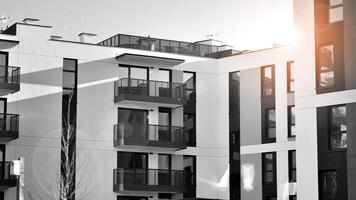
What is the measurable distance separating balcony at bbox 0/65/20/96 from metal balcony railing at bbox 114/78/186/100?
6.13 metres

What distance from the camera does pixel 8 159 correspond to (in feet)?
150

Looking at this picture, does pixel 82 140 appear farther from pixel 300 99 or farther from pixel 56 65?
pixel 300 99

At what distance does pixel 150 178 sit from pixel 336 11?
57.6 feet

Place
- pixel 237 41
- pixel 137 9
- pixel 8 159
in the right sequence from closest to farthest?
pixel 137 9
pixel 8 159
pixel 237 41

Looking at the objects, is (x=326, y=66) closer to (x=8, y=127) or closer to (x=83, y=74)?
(x=83, y=74)

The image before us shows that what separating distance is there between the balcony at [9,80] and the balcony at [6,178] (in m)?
3.88

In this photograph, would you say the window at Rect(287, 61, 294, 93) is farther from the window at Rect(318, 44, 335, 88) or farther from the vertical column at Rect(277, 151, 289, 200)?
the window at Rect(318, 44, 335, 88)

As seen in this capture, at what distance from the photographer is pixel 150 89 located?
165ft

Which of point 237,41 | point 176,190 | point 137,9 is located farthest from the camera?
point 237,41

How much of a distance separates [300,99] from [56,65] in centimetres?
1659

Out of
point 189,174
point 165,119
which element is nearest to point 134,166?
point 189,174

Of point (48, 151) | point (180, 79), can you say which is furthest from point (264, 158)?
point (48, 151)

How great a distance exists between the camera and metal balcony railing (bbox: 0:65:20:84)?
4566cm

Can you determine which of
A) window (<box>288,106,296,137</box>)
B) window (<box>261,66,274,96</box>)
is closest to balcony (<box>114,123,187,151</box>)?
window (<box>261,66,274,96</box>)
